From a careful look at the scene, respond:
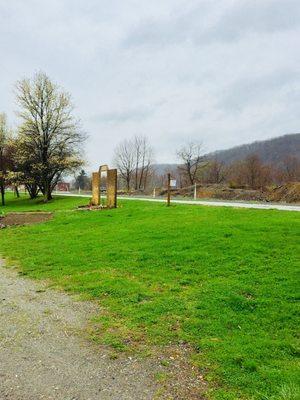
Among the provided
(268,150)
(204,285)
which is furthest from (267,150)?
(204,285)

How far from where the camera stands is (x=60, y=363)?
4523 millimetres

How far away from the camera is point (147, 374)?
4273 mm

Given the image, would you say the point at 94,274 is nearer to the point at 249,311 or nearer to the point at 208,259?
the point at 208,259

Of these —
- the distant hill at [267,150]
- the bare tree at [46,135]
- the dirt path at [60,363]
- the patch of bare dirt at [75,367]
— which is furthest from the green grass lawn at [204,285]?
the distant hill at [267,150]

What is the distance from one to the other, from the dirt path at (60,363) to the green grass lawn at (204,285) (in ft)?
1.46

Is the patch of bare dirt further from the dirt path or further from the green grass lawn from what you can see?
the green grass lawn

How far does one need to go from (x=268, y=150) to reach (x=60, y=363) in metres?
99.1

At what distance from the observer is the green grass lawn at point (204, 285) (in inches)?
174

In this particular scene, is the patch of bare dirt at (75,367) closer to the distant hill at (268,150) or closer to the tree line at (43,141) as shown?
the tree line at (43,141)

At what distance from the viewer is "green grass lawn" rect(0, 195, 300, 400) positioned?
4426 millimetres

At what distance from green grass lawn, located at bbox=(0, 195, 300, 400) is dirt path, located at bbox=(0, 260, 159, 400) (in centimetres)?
44

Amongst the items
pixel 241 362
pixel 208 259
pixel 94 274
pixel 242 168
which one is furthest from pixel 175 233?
pixel 242 168

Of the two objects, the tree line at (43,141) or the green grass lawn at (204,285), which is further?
the tree line at (43,141)

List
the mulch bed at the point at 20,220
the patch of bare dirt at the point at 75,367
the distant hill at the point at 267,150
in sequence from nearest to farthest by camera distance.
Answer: the patch of bare dirt at the point at 75,367 → the mulch bed at the point at 20,220 → the distant hill at the point at 267,150
